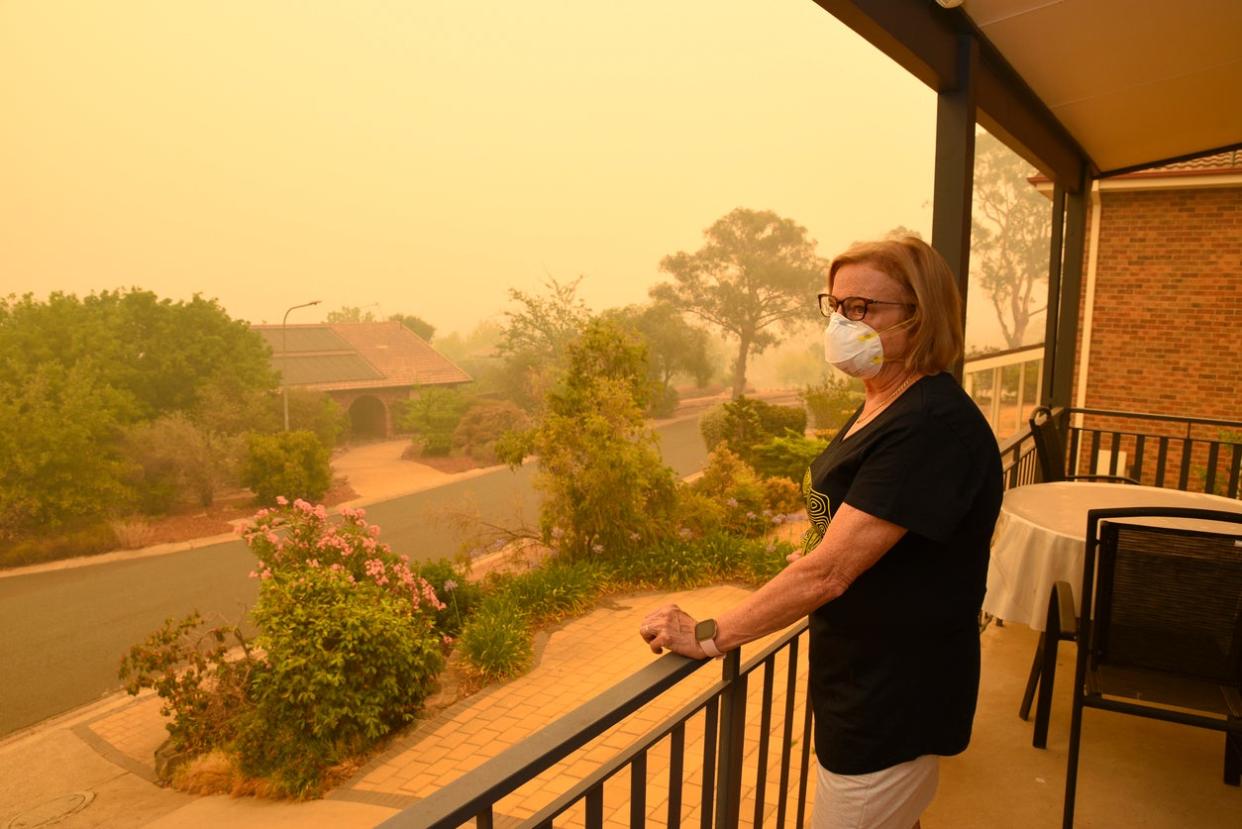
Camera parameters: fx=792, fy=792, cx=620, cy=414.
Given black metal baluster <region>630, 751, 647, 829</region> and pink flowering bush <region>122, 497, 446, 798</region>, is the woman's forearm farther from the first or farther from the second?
pink flowering bush <region>122, 497, 446, 798</region>

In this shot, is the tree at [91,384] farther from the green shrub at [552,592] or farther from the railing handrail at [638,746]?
the railing handrail at [638,746]

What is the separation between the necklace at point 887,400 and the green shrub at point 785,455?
38.3 ft

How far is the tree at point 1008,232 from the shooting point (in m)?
35.2

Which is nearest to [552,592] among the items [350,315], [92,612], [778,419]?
[778,419]

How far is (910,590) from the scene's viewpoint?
110 centimetres

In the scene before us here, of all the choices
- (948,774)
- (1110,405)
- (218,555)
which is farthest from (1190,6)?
(218,555)

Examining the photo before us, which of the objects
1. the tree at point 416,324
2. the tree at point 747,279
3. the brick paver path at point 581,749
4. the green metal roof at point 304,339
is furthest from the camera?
the tree at point 747,279

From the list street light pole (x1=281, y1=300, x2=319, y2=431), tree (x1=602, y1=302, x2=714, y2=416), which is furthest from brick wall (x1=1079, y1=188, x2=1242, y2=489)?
tree (x1=602, y1=302, x2=714, y2=416)

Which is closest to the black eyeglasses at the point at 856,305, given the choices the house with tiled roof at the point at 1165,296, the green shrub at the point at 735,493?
the house with tiled roof at the point at 1165,296

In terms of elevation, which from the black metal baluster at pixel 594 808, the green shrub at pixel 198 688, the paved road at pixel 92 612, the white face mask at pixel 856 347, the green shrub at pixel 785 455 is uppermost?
the white face mask at pixel 856 347

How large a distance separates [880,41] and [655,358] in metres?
26.7

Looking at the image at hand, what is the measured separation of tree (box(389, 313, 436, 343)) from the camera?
2702cm

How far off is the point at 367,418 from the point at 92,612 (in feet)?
30.5

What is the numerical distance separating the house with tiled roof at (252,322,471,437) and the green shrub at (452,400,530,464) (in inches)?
66.2
